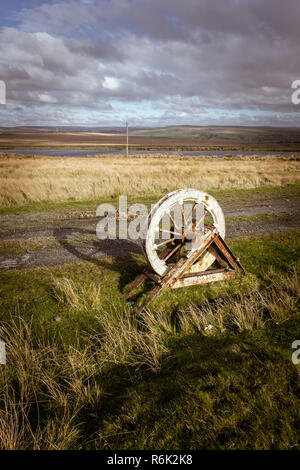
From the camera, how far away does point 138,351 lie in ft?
13.1

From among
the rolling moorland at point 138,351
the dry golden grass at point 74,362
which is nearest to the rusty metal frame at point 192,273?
the rolling moorland at point 138,351

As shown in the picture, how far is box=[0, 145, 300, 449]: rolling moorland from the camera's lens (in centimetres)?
250

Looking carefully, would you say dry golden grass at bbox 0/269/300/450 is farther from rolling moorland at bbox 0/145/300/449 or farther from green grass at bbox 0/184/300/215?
green grass at bbox 0/184/300/215

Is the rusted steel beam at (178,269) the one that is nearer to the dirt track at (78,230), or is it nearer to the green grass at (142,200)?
the dirt track at (78,230)

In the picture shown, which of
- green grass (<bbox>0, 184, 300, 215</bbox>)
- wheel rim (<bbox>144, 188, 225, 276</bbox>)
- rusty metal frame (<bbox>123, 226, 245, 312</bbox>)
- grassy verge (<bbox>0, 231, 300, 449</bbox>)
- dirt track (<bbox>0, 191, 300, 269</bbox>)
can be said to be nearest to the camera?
grassy verge (<bbox>0, 231, 300, 449</bbox>)

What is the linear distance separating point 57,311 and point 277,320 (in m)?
3.74

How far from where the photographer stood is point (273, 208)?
12.6m

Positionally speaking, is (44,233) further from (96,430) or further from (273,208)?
(273,208)

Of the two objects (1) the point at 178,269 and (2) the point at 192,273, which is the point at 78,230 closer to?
(2) the point at 192,273

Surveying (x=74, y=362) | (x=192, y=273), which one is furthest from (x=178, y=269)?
(x=74, y=362)

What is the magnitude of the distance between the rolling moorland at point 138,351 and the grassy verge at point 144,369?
1 centimetres

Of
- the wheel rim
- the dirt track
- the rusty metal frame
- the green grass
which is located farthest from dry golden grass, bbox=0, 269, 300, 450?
the green grass

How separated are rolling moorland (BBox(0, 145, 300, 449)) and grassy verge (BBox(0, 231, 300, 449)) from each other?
0.05 ft
